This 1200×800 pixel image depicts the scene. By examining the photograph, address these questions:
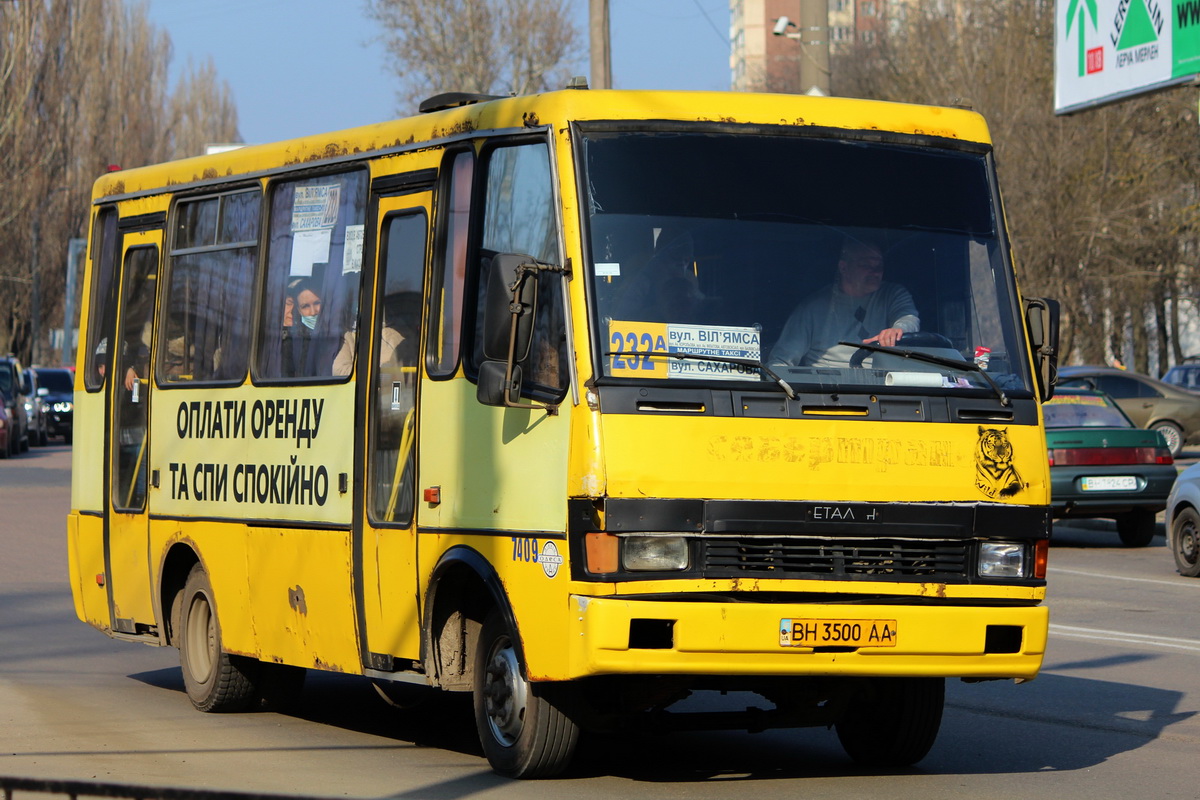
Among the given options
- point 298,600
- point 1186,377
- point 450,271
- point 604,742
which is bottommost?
point 604,742

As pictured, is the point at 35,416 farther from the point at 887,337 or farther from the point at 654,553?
the point at 654,553

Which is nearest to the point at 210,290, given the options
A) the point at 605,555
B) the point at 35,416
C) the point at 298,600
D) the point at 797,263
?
the point at 298,600

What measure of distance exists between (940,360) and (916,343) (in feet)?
0.37

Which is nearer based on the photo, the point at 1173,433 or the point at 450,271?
the point at 450,271

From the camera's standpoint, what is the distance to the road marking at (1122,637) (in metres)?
12.9

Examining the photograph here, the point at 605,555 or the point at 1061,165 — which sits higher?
the point at 1061,165

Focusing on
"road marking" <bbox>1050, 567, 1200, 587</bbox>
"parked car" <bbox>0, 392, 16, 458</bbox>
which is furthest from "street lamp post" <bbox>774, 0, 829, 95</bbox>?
"parked car" <bbox>0, 392, 16, 458</bbox>

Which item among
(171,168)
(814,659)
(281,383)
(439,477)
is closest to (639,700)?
(814,659)

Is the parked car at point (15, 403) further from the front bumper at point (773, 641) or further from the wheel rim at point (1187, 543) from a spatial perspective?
the front bumper at point (773, 641)

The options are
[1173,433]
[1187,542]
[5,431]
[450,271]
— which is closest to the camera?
Answer: [450,271]

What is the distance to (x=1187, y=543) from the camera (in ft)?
58.5

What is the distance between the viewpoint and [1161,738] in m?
9.21

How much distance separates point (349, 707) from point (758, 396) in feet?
13.7

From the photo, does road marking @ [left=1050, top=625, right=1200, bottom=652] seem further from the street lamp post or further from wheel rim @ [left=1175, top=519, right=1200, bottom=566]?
the street lamp post
